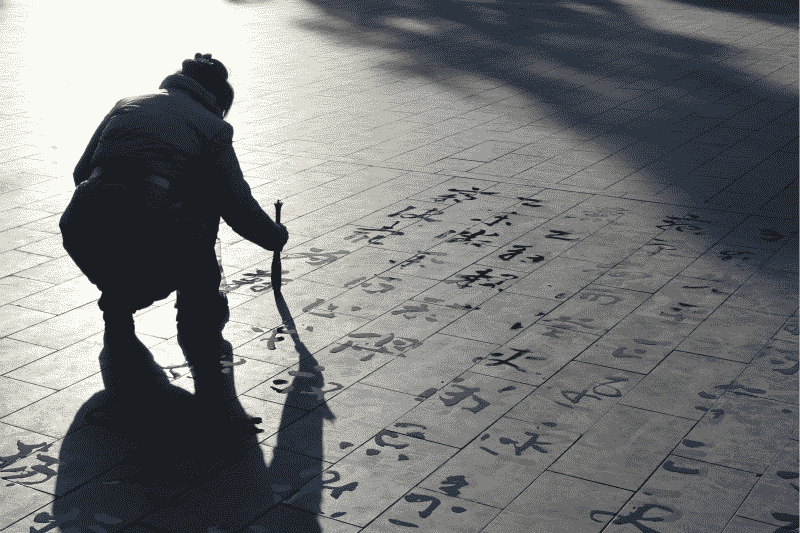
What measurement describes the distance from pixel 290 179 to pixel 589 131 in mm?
3294

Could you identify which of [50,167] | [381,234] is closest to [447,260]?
[381,234]

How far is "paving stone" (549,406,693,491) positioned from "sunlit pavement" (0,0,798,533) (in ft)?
0.04

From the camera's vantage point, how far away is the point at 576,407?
4.46 metres

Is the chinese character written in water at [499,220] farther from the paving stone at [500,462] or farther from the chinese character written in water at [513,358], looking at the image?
the paving stone at [500,462]

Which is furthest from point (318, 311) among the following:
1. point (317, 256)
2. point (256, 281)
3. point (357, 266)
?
point (317, 256)

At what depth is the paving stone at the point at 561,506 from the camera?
11.7ft

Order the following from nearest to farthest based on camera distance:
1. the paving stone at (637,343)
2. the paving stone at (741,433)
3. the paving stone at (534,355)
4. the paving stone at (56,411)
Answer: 1. the paving stone at (741,433)
2. the paving stone at (56,411)
3. the paving stone at (534,355)
4. the paving stone at (637,343)

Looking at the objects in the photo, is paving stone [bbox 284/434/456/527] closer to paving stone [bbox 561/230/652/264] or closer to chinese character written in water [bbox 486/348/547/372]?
chinese character written in water [bbox 486/348/547/372]

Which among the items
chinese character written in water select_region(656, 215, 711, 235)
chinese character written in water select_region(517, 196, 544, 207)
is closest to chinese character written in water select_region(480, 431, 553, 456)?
chinese character written in water select_region(656, 215, 711, 235)

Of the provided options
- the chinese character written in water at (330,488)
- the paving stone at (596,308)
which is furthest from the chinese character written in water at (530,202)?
the chinese character written in water at (330,488)

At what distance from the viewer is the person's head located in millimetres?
4926

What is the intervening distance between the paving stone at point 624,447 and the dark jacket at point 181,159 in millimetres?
1875

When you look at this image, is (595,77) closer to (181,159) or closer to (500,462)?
(181,159)

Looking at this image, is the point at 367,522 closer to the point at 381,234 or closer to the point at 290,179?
the point at 381,234
